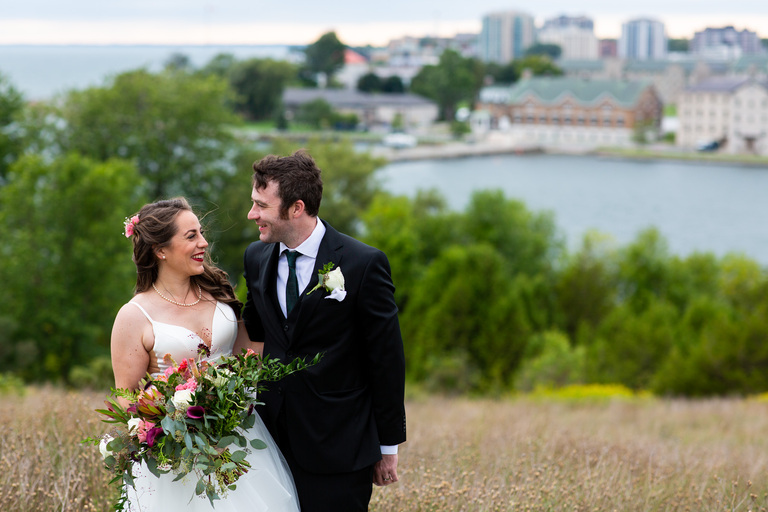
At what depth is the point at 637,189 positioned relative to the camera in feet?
297

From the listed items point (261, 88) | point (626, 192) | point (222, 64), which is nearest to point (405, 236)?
point (626, 192)

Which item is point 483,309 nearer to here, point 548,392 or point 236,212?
point 548,392

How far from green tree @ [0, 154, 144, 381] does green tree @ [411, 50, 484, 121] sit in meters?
109

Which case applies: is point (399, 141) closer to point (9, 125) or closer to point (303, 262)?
point (9, 125)

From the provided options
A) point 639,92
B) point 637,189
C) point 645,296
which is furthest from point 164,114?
point 639,92

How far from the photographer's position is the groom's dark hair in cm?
313

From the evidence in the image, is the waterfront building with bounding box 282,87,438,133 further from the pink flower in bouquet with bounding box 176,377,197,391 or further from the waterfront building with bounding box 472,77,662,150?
the pink flower in bouquet with bounding box 176,377,197,391

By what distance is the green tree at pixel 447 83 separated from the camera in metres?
134

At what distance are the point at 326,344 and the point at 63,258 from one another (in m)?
26.8

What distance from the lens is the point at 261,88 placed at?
112m

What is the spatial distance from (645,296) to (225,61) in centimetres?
7991

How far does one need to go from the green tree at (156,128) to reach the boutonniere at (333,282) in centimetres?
3487

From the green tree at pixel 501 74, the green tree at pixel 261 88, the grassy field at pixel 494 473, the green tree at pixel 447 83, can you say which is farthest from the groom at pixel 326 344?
the green tree at pixel 501 74

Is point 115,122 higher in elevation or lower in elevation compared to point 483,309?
higher
